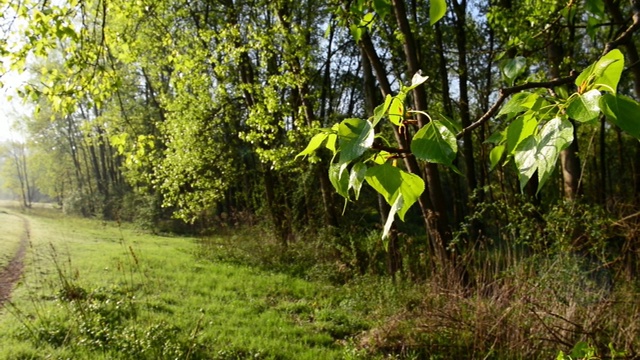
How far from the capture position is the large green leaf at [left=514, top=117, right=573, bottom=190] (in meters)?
0.65

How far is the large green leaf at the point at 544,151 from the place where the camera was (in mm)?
650

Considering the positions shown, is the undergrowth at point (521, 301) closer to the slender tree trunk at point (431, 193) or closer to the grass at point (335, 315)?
the grass at point (335, 315)

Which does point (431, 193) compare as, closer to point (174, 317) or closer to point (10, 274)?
point (174, 317)

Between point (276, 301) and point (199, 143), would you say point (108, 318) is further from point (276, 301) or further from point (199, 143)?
point (199, 143)

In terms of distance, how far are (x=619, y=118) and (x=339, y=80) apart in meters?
21.1

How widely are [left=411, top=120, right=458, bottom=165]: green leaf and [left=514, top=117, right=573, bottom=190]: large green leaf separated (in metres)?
0.12

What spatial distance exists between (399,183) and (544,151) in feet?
0.82

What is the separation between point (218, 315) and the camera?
6.76 metres

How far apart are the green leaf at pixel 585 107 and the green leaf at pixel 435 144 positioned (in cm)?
19

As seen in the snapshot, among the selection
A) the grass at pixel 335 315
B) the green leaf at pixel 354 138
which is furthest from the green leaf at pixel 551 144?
the grass at pixel 335 315

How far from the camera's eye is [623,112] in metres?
0.65

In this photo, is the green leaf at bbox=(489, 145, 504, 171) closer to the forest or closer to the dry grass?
the forest

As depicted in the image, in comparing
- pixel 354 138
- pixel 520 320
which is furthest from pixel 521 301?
pixel 354 138

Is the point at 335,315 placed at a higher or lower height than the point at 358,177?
lower
